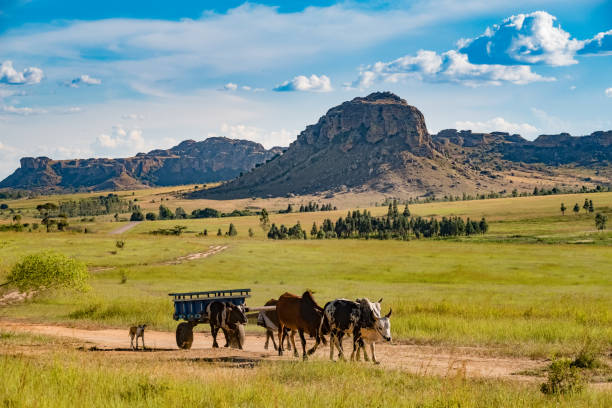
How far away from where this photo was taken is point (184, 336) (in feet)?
68.8

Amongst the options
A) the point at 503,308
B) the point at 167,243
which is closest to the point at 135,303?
the point at 503,308

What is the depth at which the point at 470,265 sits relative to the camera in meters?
66.8

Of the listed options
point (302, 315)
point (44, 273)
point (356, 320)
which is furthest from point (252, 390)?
point (44, 273)

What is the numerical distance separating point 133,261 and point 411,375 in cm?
6039

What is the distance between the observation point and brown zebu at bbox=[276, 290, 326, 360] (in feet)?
55.3

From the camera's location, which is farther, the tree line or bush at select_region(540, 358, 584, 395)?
the tree line

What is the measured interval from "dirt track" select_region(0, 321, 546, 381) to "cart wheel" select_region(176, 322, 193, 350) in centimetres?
41

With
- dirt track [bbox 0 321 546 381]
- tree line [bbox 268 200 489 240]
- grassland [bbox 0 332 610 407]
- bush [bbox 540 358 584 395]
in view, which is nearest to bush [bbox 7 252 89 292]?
dirt track [bbox 0 321 546 381]

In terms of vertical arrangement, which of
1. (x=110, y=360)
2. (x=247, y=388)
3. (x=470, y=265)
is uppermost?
(x=247, y=388)

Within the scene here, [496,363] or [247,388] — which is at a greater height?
[247,388]

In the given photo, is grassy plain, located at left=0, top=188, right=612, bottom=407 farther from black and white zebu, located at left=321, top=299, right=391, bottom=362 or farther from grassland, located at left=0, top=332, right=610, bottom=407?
black and white zebu, located at left=321, top=299, right=391, bottom=362

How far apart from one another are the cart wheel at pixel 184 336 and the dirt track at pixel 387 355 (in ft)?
1.34

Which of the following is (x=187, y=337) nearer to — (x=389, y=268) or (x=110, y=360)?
(x=110, y=360)

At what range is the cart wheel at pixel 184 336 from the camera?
68.5ft
